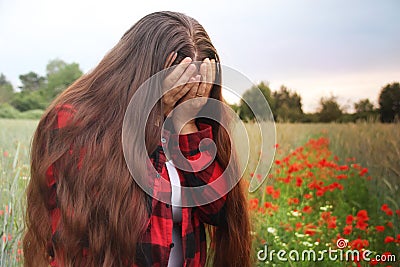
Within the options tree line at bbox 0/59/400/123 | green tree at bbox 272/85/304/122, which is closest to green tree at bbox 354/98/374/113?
tree line at bbox 0/59/400/123

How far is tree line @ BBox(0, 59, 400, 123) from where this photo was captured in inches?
115

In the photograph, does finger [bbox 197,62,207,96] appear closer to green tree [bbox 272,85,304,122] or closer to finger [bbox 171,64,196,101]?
finger [bbox 171,64,196,101]

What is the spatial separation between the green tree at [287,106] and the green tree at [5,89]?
80.8 inches

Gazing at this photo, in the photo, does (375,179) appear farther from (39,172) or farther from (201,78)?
(39,172)

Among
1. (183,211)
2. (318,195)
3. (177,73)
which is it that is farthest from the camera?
(318,195)

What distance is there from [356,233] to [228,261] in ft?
2.73

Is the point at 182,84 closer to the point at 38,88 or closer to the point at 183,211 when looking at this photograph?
the point at 183,211

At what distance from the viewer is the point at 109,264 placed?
979 mm

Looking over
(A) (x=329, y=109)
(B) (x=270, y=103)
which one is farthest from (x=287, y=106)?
(B) (x=270, y=103)

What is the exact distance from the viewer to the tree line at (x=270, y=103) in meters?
2.91

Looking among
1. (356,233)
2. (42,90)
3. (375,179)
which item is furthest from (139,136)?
(42,90)

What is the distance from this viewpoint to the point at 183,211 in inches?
41.9

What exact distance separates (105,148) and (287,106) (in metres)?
2.76

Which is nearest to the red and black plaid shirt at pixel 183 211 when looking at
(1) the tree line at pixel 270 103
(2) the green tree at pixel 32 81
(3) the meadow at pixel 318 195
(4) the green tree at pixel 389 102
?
(3) the meadow at pixel 318 195
